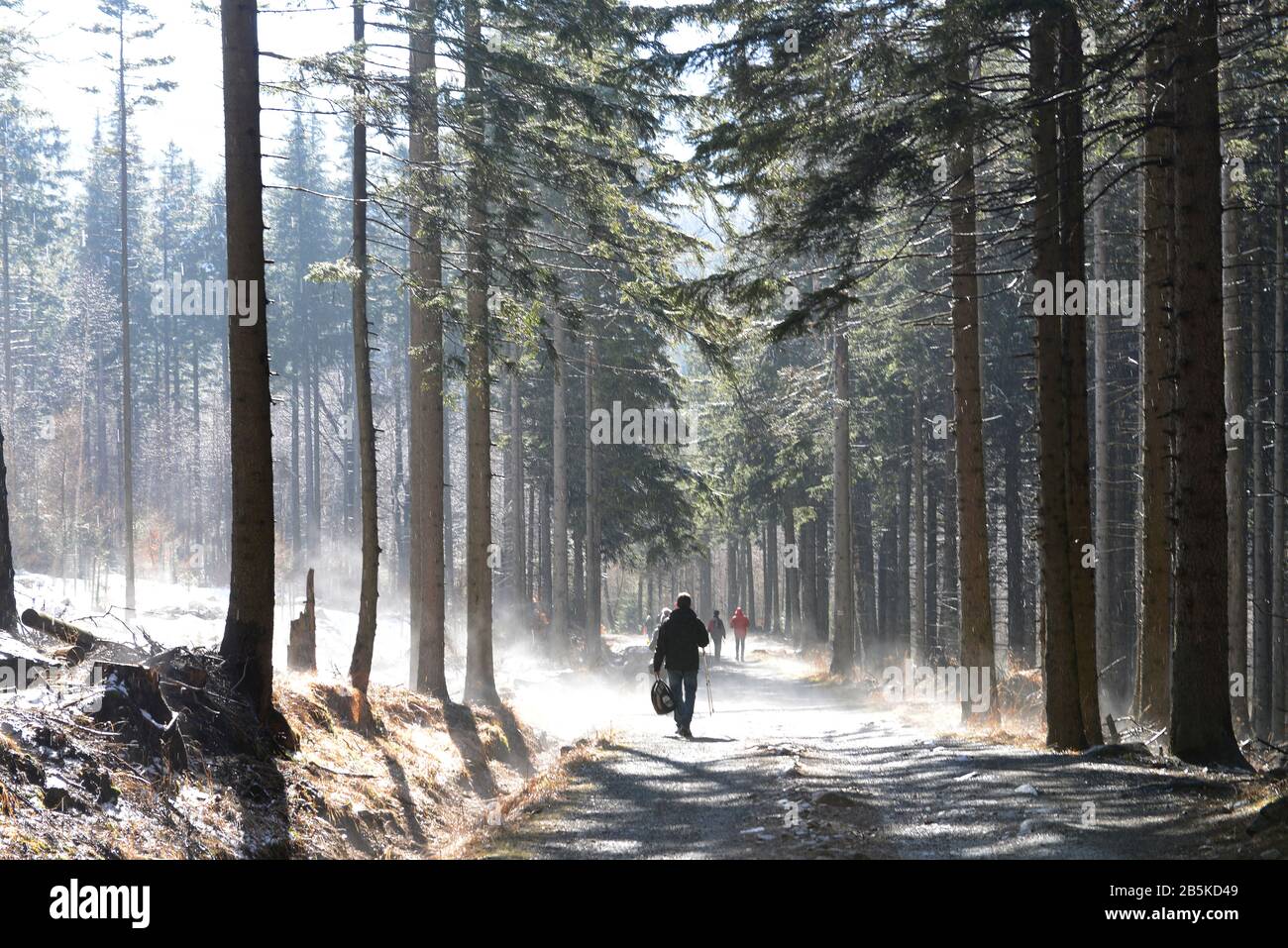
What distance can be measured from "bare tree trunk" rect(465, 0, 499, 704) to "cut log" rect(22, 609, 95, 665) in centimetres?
638

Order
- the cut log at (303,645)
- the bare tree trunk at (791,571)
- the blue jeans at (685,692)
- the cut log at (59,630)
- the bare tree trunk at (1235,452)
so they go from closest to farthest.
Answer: the cut log at (59,630)
the cut log at (303,645)
the blue jeans at (685,692)
the bare tree trunk at (1235,452)
the bare tree trunk at (791,571)

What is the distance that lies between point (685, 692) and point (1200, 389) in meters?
8.98

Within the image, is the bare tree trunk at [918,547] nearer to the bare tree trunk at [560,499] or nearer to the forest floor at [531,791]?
the bare tree trunk at [560,499]

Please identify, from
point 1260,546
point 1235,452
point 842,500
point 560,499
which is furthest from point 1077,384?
point 560,499

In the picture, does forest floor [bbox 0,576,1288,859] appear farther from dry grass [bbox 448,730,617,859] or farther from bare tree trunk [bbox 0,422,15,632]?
bare tree trunk [bbox 0,422,15,632]

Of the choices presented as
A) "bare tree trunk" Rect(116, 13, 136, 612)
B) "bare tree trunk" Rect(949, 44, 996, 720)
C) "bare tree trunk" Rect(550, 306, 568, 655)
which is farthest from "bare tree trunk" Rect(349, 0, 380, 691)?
"bare tree trunk" Rect(116, 13, 136, 612)

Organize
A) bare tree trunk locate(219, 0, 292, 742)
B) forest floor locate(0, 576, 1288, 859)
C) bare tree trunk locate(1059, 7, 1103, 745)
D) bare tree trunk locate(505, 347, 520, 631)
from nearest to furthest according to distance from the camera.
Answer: forest floor locate(0, 576, 1288, 859), bare tree trunk locate(219, 0, 292, 742), bare tree trunk locate(1059, 7, 1103, 745), bare tree trunk locate(505, 347, 520, 631)

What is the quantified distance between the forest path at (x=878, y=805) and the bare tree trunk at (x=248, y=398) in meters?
3.09

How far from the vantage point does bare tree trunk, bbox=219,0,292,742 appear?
418 inches

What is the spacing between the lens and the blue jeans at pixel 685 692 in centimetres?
1712

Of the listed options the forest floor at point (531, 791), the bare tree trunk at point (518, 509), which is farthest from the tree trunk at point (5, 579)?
the bare tree trunk at point (518, 509)

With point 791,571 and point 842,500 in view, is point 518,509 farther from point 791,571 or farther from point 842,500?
point 791,571

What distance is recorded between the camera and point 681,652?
56.7 ft
